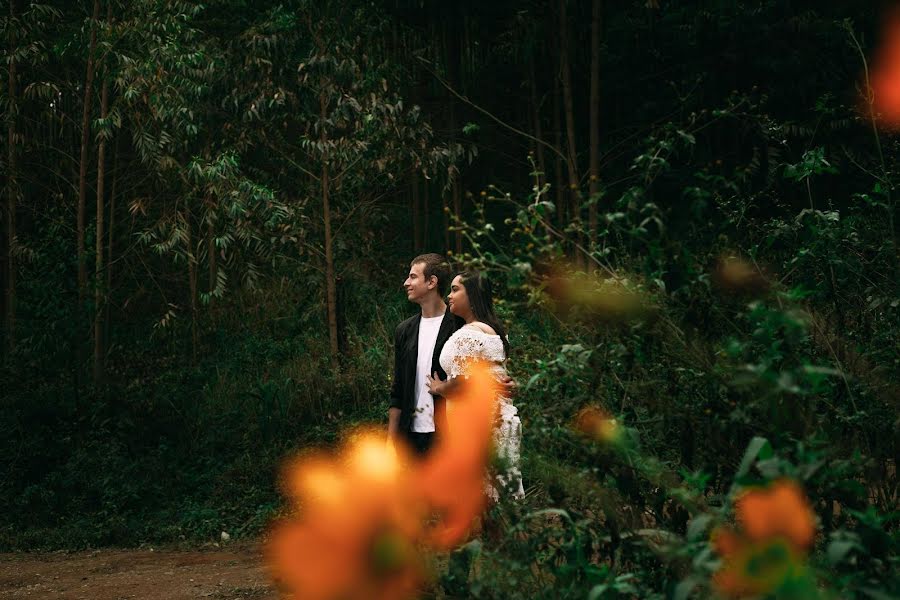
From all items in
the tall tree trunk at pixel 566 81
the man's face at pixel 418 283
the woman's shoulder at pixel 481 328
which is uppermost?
the tall tree trunk at pixel 566 81

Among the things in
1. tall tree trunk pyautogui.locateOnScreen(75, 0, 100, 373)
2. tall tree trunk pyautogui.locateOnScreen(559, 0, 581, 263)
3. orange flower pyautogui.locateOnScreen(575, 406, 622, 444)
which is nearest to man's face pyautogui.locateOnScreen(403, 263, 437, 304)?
orange flower pyautogui.locateOnScreen(575, 406, 622, 444)

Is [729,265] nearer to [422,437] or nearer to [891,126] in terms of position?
[891,126]

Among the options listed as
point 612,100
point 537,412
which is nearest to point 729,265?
point 537,412

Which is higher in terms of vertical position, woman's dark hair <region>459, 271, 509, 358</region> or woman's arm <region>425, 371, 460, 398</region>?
woman's dark hair <region>459, 271, 509, 358</region>

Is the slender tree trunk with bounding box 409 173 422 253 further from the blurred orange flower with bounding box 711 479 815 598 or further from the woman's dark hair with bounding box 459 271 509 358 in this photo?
the blurred orange flower with bounding box 711 479 815 598

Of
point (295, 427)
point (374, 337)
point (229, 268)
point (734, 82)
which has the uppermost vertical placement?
point (734, 82)

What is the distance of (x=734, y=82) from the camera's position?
43.7 ft

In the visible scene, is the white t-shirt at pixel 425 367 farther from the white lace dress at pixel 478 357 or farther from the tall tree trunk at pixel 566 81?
the tall tree trunk at pixel 566 81

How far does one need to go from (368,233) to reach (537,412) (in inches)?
401

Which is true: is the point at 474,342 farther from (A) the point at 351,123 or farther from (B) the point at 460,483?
(A) the point at 351,123

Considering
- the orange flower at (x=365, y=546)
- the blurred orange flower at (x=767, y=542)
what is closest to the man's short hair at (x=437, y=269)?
the orange flower at (x=365, y=546)

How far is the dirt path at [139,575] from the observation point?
6.44m

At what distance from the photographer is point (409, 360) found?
6246 mm

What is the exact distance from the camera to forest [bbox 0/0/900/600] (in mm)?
3172
